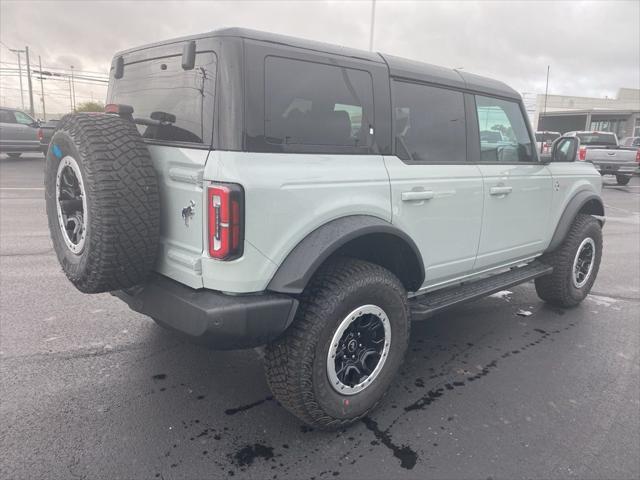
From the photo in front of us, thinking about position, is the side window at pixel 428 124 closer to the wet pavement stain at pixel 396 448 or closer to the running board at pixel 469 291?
the running board at pixel 469 291

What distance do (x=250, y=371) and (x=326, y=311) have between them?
111 centimetres

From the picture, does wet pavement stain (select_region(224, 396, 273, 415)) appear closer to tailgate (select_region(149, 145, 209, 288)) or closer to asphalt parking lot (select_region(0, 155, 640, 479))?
asphalt parking lot (select_region(0, 155, 640, 479))

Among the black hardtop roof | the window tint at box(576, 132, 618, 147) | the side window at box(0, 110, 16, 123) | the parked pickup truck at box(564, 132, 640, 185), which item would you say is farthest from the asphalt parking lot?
the window tint at box(576, 132, 618, 147)

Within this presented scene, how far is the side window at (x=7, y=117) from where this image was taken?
1681 centimetres

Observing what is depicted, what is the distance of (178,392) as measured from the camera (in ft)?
9.78

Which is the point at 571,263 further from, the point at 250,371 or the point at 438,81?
the point at 250,371

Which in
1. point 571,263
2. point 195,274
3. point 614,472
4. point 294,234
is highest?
point 294,234

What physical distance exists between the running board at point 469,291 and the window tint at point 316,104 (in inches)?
45.4

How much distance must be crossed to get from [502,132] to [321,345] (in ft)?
8.07

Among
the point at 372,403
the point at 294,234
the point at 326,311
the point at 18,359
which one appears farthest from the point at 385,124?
the point at 18,359

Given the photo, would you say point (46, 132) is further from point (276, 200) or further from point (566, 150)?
point (276, 200)

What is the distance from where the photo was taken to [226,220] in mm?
2150

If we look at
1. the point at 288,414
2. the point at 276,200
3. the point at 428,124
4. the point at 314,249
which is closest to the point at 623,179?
the point at 428,124

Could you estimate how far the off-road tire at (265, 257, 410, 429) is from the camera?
2.42 meters
